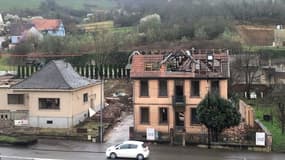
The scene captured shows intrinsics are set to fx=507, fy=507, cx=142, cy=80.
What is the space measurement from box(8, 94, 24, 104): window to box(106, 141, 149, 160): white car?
1570 centimetres

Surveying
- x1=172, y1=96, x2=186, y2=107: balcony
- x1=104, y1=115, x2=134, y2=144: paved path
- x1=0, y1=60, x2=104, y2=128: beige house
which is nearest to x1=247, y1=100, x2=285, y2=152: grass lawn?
x1=172, y1=96, x2=186, y2=107: balcony

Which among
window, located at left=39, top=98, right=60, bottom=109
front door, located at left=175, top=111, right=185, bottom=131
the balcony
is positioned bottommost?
front door, located at left=175, top=111, right=185, bottom=131

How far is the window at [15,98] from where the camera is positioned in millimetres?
45500

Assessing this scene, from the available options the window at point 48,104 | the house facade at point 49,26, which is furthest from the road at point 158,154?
the house facade at point 49,26

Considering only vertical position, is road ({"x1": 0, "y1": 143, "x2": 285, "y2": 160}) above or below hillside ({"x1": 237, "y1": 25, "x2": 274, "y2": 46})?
below

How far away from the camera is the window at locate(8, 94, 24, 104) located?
45.5m

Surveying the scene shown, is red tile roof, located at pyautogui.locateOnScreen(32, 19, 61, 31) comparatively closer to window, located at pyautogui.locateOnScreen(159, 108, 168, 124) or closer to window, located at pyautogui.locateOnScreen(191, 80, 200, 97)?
window, located at pyautogui.locateOnScreen(159, 108, 168, 124)

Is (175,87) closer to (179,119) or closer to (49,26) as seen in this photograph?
(179,119)

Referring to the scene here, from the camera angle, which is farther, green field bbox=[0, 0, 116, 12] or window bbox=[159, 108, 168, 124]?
green field bbox=[0, 0, 116, 12]

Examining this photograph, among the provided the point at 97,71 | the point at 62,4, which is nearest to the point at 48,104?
the point at 97,71

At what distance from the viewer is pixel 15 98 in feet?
150

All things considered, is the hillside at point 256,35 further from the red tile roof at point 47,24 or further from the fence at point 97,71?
the red tile roof at point 47,24

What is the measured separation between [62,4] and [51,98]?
12713 centimetres

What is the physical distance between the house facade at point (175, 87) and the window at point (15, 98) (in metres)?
12.0
